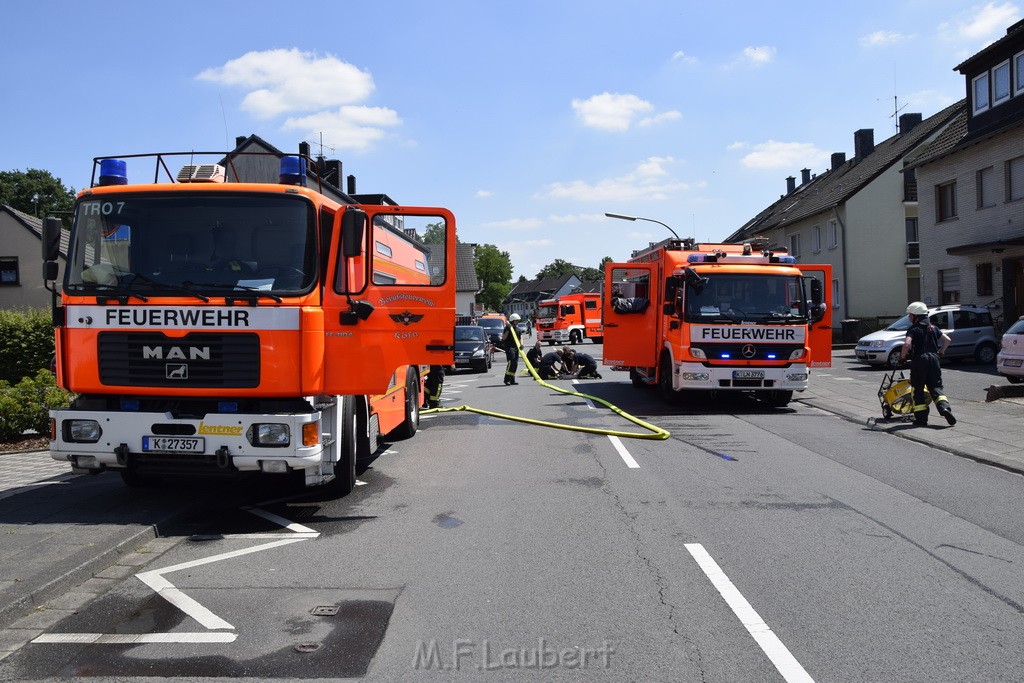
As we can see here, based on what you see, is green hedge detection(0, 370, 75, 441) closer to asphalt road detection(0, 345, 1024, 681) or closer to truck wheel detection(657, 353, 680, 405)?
asphalt road detection(0, 345, 1024, 681)

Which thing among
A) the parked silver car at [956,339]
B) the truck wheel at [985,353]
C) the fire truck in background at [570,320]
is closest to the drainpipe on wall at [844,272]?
the parked silver car at [956,339]

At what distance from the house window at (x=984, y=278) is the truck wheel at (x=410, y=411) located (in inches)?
915

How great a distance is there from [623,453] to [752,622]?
5826mm

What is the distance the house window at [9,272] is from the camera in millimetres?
41188

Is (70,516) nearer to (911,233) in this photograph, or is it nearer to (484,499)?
(484,499)

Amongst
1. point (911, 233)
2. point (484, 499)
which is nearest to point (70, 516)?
point (484, 499)

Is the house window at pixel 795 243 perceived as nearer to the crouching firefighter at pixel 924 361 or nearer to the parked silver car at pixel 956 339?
the parked silver car at pixel 956 339

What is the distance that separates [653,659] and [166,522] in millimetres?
4393

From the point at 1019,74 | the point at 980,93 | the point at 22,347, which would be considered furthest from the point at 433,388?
the point at 980,93

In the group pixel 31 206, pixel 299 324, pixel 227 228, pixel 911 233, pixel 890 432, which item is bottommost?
pixel 890 432

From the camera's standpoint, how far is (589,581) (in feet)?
17.0

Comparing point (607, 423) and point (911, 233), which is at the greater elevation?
point (911, 233)

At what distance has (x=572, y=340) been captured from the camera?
51.0 m

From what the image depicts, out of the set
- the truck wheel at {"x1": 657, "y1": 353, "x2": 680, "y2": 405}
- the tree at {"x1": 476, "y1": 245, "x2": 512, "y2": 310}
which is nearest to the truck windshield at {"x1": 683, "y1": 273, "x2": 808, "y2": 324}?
the truck wheel at {"x1": 657, "y1": 353, "x2": 680, "y2": 405}
